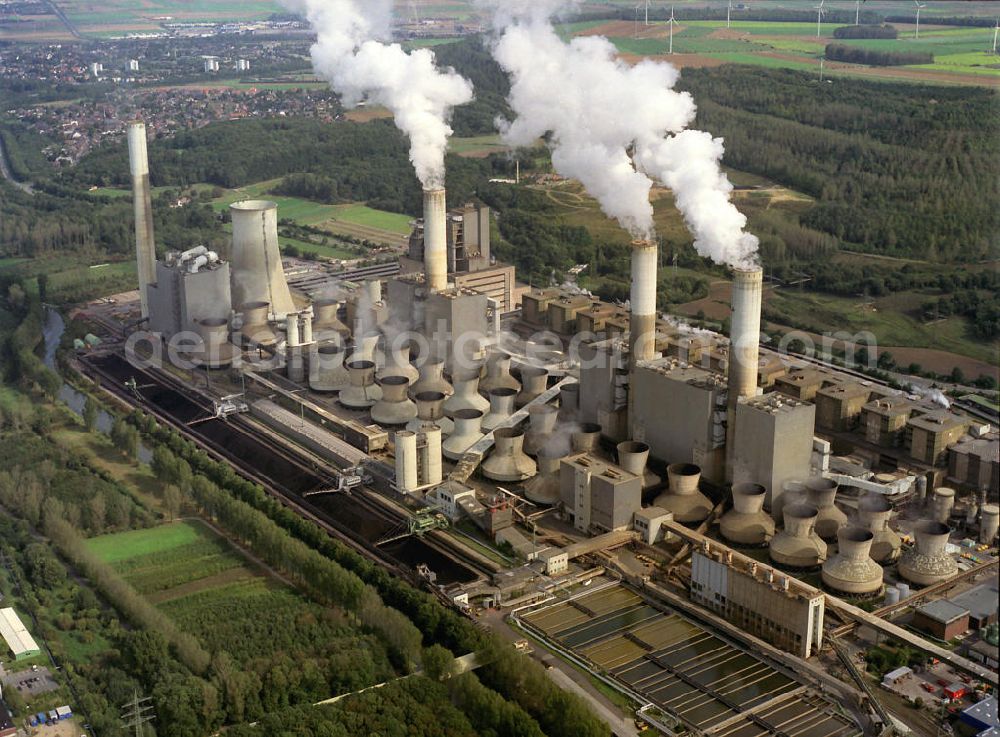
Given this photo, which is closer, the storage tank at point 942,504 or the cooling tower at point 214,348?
the storage tank at point 942,504

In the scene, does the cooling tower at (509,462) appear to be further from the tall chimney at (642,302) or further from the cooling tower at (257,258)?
the cooling tower at (257,258)

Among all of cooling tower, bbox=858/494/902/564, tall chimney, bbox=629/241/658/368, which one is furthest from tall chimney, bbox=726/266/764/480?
cooling tower, bbox=858/494/902/564

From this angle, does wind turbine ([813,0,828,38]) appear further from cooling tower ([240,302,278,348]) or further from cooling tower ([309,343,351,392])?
cooling tower ([309,343,351,392])

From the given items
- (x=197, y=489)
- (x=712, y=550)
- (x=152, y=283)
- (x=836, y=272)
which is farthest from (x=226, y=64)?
(x=712, y=550)

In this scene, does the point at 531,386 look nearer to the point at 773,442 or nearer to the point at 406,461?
the point at 406,461

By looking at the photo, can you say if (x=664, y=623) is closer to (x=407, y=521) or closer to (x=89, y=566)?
(x=407, y=521)

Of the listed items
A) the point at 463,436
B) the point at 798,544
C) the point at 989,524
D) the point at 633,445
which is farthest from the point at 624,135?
the point at 989,524

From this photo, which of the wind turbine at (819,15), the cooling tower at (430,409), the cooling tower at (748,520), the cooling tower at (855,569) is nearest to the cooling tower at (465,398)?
the cooling tower at (430,409)
